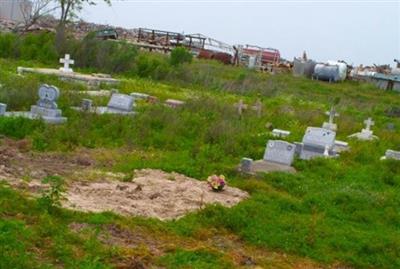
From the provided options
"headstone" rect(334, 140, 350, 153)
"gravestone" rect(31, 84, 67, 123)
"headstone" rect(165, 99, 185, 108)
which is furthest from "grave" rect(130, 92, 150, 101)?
"headstone" rect(334, 140, 350, 153)

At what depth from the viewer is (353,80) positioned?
41.3 metres

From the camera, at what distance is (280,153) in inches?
440

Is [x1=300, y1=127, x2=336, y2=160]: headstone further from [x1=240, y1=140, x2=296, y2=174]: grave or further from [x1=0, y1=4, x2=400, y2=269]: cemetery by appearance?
[x1=240, y1=140, x2=296, y2=174]: grave

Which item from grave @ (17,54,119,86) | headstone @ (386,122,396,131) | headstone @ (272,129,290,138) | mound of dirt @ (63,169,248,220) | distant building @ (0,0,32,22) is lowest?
mound of dirt @ (63,169,248,220)

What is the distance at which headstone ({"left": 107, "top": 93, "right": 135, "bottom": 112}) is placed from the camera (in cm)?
1362

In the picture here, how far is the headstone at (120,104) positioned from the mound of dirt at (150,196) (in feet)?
14.1

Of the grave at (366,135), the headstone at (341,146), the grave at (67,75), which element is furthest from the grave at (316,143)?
the grave at (67,75)

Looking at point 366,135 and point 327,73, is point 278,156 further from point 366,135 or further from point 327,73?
point 327,73

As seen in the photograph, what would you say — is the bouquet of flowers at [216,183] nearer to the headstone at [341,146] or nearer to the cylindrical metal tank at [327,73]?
the headstone at [341,146]

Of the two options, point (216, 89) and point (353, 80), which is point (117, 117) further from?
point (353, 80)

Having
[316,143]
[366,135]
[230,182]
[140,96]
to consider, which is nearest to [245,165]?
[230,182]

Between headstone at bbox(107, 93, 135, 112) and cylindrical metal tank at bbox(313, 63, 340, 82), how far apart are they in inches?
1030

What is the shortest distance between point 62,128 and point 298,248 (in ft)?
16.9

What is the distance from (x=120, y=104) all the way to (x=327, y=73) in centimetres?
2648
